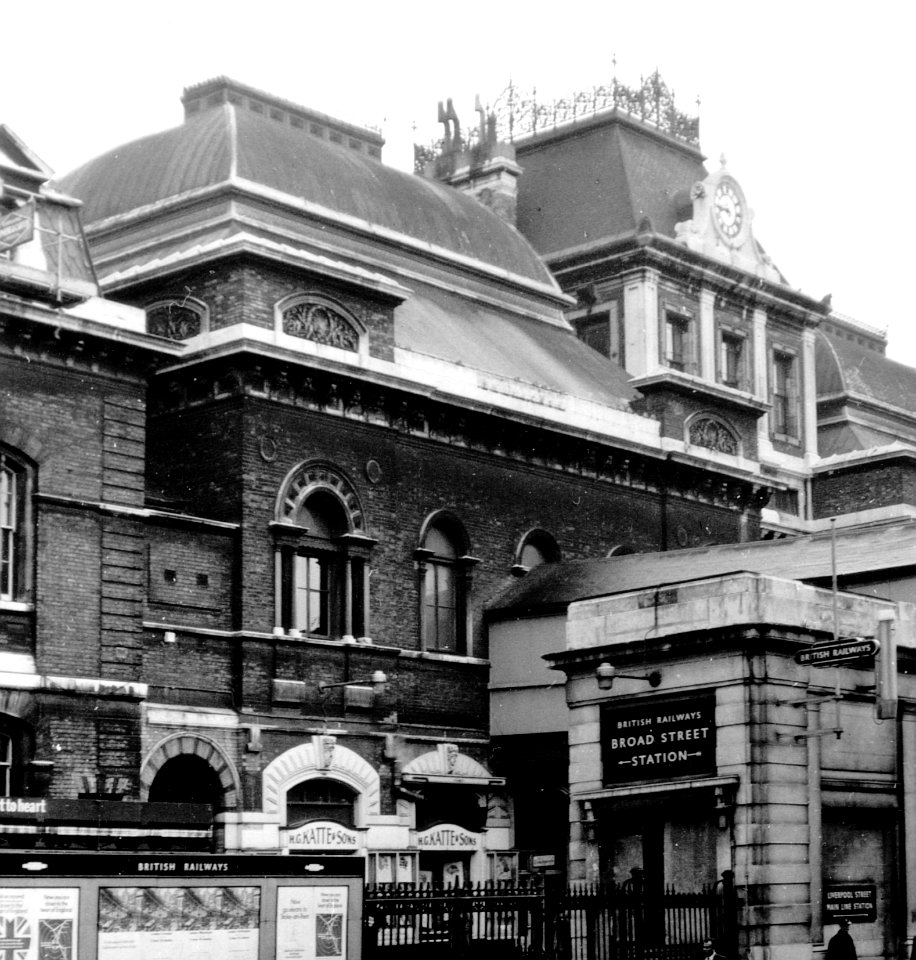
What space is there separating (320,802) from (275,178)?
42.8ft

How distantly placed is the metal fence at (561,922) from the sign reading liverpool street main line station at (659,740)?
1675 millimetres

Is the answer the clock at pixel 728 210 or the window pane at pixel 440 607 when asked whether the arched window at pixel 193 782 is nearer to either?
the window pane at pixel 440 607

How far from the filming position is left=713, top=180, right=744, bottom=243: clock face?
167ft

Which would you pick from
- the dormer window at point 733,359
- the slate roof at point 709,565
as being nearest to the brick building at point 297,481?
the slate roof at point 709,565

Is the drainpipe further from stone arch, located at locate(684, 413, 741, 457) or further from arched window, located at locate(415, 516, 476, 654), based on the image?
stone arch, located at locate(684, 413, 741, 457)

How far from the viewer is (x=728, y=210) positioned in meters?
51.3

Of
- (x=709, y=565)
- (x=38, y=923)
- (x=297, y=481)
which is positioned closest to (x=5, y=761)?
(x=297, y=481)

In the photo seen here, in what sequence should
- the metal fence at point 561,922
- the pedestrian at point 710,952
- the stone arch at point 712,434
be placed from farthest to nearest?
the stone arch at point 712,434, the pedestrian at point 710,952, the metal fence at point 561,922

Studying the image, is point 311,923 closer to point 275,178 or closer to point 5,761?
point 5,761

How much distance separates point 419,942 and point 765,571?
42.6ft

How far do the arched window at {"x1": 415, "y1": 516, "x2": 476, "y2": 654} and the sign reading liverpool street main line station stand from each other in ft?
25.6

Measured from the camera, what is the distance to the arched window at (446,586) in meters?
36.4

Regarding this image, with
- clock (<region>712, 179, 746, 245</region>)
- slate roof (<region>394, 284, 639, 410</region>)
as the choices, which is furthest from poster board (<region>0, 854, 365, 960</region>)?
clock (<region>712, 179, 746, 245</region>)

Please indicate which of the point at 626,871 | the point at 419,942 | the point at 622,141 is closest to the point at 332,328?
the point at 626,871
